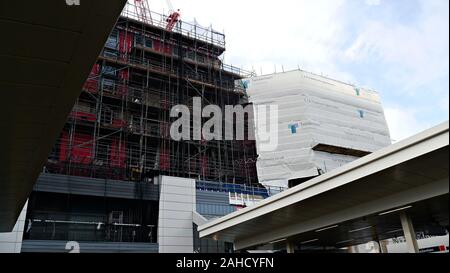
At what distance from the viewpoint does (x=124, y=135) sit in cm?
2620

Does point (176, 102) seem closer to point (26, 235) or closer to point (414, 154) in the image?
point (26, 235)

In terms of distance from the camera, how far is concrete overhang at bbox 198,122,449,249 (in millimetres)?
6434

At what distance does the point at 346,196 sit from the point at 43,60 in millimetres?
8645

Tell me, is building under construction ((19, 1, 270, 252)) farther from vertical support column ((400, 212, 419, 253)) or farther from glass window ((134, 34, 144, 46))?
vertical support column ((400, 212, 419, 253))

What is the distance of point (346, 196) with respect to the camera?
1034cm

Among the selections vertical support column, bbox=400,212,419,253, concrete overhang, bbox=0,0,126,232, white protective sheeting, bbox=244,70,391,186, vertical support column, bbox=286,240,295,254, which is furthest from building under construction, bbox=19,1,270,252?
concrete overhang, bbox=0,0,126,232

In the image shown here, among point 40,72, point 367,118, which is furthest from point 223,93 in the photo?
Result: point 40,72

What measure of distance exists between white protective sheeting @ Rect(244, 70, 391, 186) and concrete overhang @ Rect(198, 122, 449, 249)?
10.9 metres

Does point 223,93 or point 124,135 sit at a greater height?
point 223,93

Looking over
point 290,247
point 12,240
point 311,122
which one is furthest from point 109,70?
point 290,247

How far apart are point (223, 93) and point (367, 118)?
11.4 meters

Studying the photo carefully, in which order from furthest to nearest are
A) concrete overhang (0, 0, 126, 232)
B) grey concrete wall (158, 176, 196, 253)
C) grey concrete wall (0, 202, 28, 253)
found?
1. grey concrete wall (158, 176, 196, 253)
2. grey concrete wall (0, 202, 28, 253)
3. concrete overhang (0, 0, 126, 232)

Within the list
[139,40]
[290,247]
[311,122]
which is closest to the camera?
[290,247]

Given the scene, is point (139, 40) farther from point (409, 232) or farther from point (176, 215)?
point (409, 232)
